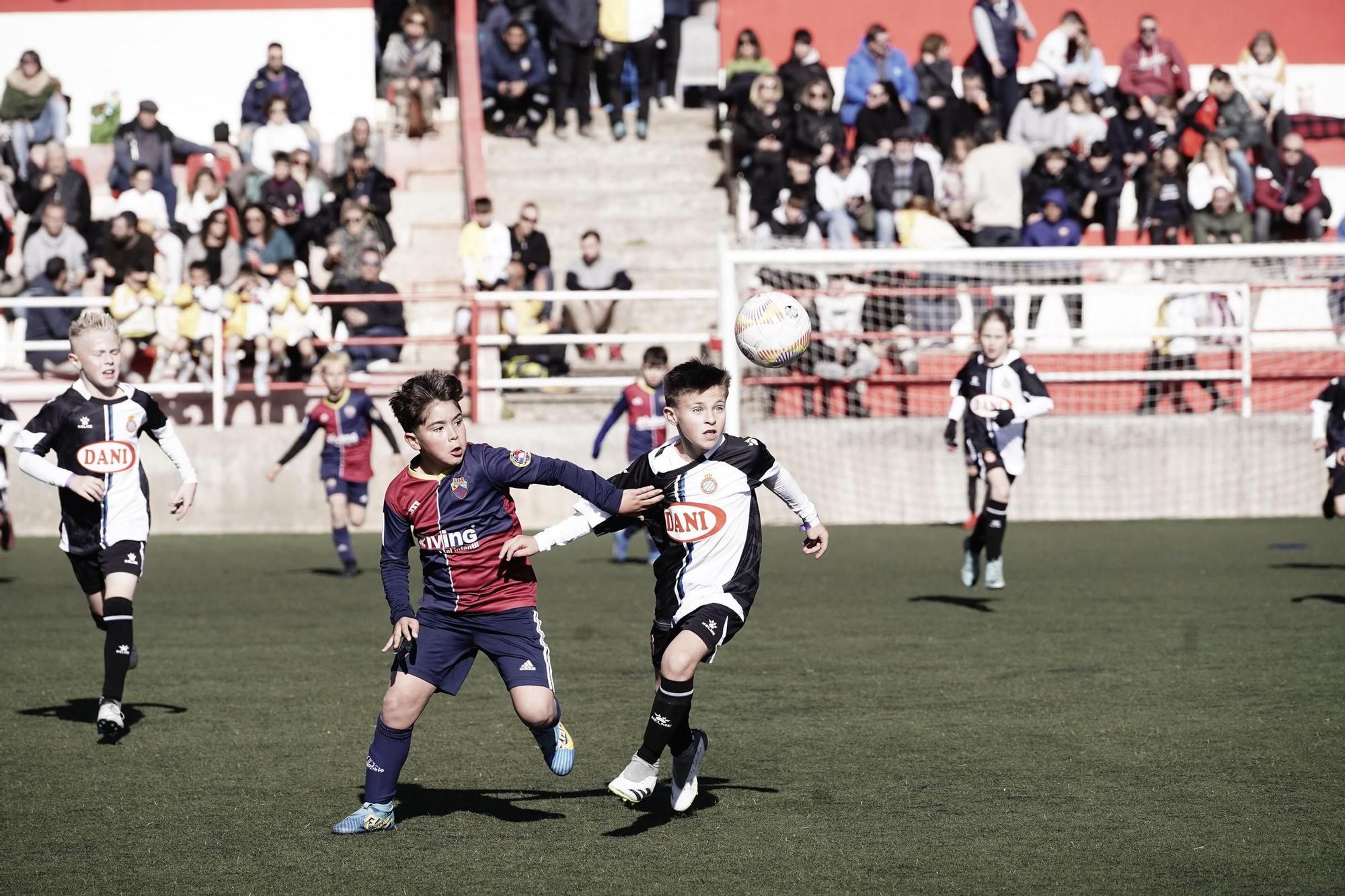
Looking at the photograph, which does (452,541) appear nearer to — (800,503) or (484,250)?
(800,503)

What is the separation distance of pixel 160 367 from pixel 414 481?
1149 cm

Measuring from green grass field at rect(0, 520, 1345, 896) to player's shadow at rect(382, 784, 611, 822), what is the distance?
0.02 metres

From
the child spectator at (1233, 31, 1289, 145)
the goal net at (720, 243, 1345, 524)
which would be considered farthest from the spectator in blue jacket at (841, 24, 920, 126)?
the child spectator at (1233, 31, 1289, 145)

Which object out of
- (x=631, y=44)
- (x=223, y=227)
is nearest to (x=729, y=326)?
(x=223, y=227)

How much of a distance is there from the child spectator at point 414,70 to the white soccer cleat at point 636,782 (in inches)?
612

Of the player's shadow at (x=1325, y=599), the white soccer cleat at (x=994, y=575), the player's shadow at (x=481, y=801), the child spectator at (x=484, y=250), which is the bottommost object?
the player's shadow at (x=1325, y=599)

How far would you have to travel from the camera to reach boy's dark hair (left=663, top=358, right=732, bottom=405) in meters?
5.74

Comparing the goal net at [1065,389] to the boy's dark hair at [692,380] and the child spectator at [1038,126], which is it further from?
the boy's dark hair at [692,380]

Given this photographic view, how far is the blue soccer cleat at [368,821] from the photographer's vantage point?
18.5ft

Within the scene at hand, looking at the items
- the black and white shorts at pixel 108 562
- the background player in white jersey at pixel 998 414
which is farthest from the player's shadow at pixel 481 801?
the background player in white jersey at pixel 998 414

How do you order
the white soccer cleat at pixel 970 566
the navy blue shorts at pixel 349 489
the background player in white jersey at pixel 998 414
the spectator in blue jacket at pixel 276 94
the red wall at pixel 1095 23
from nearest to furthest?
the background player in white jersey at pixel 998 414 < the white soccer cleat at pixel 970 566 < the navy blue shorts at pixel 349 489 < the spectator in blue jacket at pixel 276 94 < the red wall at pixel 1095 23

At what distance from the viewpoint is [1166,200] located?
18031 millimetres

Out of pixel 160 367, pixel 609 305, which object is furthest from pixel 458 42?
pixel 160 367

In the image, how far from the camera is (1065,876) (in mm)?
5035
